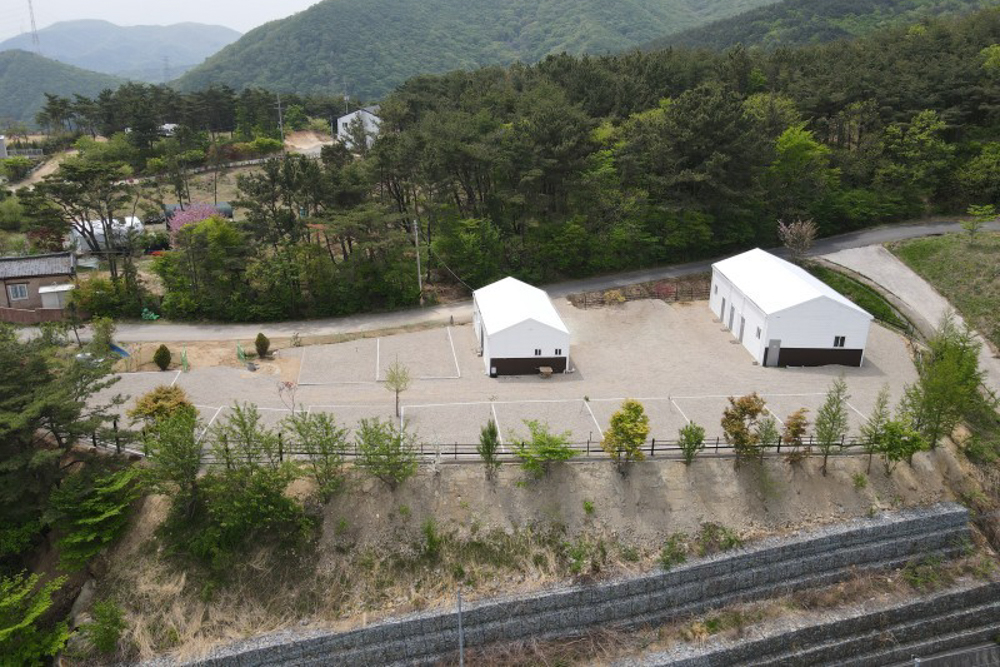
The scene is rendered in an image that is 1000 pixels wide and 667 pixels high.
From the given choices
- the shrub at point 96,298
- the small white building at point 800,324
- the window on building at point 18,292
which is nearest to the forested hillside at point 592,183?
the shrub at point 96,298

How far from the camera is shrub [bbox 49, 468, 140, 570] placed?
17.2m

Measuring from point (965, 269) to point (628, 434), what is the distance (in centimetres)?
2398

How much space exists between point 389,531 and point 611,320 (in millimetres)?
16666

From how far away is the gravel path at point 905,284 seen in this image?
2766 cm

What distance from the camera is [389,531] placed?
61.5ft

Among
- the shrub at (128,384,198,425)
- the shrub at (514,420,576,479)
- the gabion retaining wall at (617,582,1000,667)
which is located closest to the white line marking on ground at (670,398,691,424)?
the shrub at (514,420,576,479)

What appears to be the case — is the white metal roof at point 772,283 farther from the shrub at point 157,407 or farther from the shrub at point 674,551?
the shrub at point 157,407

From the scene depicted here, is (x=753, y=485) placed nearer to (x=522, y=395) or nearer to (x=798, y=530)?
(x=798, y=530)

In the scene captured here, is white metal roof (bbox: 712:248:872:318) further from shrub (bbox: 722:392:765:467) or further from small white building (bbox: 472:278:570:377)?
small white building (bbox: 472:278:570:377)

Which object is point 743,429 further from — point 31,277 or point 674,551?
point 31,277

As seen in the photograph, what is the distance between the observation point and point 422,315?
32.8 metres

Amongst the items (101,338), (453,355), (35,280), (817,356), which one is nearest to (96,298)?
(35,280)

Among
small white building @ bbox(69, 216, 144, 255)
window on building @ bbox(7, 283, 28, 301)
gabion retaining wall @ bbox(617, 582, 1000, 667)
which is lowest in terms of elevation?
gabion retaining wall @ bbox(617, 582, 1000, 667)

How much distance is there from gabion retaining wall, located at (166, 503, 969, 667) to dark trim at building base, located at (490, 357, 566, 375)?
1015cm
